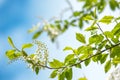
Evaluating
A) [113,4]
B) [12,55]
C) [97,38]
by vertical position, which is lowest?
[97,38]

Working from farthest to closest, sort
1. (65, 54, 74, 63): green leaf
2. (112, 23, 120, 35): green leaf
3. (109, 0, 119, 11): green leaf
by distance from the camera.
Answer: (109, 0, 119, 11): green leaf → (65, 54, 74, 63): green leaf → (112, 23, 120, 35): green leaf

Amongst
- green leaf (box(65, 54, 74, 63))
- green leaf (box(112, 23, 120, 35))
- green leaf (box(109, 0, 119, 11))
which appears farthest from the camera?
green leaf (box(109, 0, 119, 11))

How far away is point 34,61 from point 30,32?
1.68 meters

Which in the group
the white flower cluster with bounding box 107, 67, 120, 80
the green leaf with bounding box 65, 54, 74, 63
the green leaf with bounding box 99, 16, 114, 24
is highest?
the green leaf with bounding box 99, 16, 114, 24

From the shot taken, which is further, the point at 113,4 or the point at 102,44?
the point at 113,4

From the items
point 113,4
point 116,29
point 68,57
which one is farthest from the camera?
point 113,4

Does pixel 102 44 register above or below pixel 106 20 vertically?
below

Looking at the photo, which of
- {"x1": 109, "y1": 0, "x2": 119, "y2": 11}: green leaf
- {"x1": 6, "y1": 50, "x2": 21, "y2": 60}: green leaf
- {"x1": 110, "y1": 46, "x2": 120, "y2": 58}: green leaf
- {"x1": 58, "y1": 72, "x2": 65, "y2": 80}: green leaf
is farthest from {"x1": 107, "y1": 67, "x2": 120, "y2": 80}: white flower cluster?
{"x1": 109, "y1": 0, "x2": 119, "y2": 11}: green leaf

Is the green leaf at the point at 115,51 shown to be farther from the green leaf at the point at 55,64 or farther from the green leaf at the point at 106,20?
the green leaf at the point at 55,64

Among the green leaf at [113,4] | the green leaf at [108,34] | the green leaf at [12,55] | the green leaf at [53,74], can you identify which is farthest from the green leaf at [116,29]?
the green leaf at [113,4]

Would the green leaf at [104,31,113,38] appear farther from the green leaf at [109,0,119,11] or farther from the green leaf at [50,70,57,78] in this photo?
the green leaf at [109,0,119,11]

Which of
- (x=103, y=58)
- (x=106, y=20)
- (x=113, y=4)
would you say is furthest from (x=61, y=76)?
(x=113, y=4)

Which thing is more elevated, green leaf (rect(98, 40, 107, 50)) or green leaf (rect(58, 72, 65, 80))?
green leaf (rect(98, 40, 107, 50))

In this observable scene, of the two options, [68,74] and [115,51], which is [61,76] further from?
[115,51]
